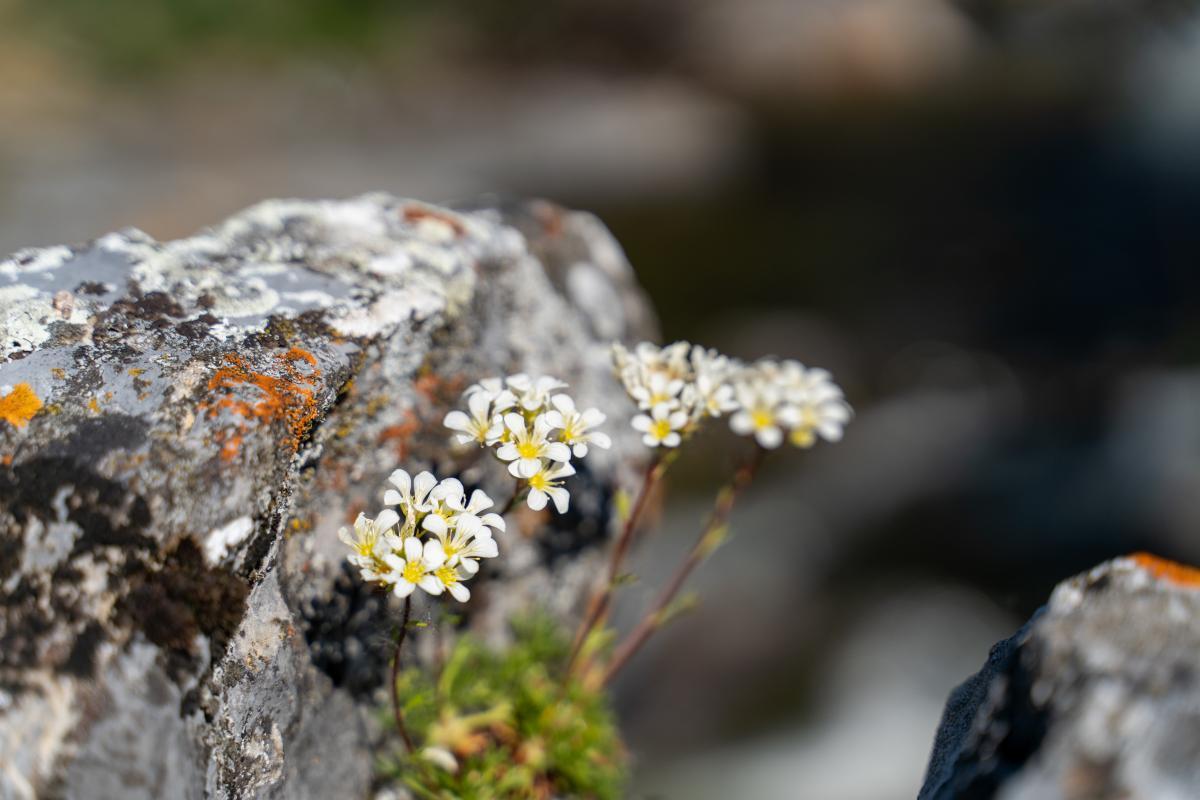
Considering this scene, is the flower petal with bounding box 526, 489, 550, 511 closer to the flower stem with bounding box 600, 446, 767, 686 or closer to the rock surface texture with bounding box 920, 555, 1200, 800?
the flower stem with bounding box 600, 446, 767, 686

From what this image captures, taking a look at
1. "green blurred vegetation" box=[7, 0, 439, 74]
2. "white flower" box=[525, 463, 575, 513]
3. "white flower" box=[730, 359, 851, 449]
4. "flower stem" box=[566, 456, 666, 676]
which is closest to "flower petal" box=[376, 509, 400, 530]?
"white flower" box=[525, 463, 575, 513]

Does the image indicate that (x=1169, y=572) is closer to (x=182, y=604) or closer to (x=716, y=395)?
(x=716, y=395)

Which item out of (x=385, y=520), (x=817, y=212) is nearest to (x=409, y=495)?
(x=385, y=520)

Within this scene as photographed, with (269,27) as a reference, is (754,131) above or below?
below

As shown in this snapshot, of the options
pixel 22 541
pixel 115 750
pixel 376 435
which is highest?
pixel 376 435

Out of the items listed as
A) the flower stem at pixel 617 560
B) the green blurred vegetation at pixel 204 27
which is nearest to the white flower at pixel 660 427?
the flower stem at pixel 617 560

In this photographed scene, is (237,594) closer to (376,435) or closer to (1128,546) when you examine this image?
(376,435)

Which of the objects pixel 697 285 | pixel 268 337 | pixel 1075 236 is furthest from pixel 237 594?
pixel 1075 236
